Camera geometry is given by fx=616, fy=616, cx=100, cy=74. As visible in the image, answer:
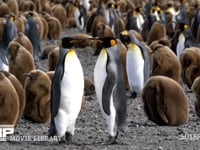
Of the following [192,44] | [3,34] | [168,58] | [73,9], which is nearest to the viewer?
[168,58]

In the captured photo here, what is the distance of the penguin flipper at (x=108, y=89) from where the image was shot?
237 inches

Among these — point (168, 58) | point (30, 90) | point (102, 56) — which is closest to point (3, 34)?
point (168, 58)

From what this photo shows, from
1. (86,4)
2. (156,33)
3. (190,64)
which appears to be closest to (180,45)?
(156,33)

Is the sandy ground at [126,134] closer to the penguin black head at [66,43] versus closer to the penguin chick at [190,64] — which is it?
the penguin black head at [66,43]

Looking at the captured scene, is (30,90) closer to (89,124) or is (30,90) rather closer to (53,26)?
(89,124)

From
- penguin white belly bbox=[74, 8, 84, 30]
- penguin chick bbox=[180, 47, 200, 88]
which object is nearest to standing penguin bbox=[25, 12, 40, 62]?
penguin chick bbox=[180, 47, 200, 88]

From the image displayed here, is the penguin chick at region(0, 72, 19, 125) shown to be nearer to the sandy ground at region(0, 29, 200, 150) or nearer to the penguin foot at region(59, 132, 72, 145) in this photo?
the sandy ground at region(0, 29, 200, 150)

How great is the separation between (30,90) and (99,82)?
105 cm

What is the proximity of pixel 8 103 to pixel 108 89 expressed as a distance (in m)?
1.00

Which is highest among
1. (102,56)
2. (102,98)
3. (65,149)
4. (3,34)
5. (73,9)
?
(73,9)

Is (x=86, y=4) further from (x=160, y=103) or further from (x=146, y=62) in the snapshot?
(x=160, y=103)

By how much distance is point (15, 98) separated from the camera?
617 centimetres

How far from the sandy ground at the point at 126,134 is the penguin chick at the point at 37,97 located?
0.10 meters

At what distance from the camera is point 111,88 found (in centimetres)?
605
